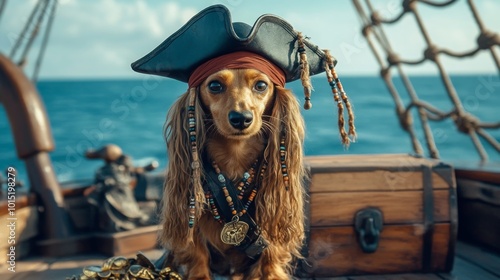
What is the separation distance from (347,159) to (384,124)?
1973 centimetres

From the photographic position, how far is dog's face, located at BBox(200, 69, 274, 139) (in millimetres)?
1285

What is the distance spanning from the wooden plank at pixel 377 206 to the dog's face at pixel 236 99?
2.11ft

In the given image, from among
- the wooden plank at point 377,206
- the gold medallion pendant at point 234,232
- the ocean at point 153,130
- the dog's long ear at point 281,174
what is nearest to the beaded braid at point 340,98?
the dog's long ear at point 281,174

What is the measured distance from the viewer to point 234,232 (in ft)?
4.77

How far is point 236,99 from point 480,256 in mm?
1425

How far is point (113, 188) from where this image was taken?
2402mm

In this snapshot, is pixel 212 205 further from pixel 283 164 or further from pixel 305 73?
pixel 305 73

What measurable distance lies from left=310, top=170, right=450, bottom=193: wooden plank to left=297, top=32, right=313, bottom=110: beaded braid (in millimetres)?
554

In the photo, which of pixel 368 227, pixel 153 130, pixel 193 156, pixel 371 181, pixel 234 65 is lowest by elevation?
pixel 153 130

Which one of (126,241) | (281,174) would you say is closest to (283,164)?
(281,174)

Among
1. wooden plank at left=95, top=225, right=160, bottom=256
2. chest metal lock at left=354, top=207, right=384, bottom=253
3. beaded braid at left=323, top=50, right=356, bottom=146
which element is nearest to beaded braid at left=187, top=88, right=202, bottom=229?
beaded braid at left=323, top=50, right=356, bottom=146

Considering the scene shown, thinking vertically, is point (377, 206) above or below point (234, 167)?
below

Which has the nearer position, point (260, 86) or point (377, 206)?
point (260, 86)

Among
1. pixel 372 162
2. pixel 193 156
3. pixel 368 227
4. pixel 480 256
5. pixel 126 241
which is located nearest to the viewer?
pixel 193 156
